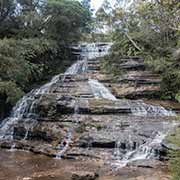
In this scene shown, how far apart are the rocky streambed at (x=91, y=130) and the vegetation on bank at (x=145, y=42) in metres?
0.69

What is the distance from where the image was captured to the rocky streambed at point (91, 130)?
8734 millimetres

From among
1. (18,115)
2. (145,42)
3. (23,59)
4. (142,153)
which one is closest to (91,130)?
(142,153)

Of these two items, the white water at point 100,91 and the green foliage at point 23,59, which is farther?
the white water at point 100,91

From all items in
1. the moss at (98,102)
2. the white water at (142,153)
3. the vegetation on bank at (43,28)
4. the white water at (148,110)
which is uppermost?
the vegetation on bank at (43,28)

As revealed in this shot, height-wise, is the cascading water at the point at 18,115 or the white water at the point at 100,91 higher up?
the white water at the point at 100,91

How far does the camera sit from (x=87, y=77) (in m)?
17.8

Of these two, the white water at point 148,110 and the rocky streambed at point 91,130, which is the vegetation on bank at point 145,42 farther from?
the white water at point 148,110

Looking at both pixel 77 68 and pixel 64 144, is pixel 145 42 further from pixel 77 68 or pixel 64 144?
pixel 64 144

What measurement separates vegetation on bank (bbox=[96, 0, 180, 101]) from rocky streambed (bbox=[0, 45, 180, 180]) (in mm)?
687

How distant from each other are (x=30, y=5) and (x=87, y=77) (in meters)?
6.14

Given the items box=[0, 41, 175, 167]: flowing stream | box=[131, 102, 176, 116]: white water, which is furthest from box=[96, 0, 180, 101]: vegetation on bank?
box=[0, 41, 175, 167]: flowing stream

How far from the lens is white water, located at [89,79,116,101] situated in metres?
15.3

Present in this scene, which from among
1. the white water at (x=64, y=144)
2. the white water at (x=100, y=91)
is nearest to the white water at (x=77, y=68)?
the white water at (x=100, y=91)

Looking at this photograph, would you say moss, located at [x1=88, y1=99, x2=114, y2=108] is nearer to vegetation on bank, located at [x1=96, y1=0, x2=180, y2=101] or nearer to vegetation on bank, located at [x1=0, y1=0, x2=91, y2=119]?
vegetation on bank, located at [x1=96, y1=0, x2=180, y2=101]
